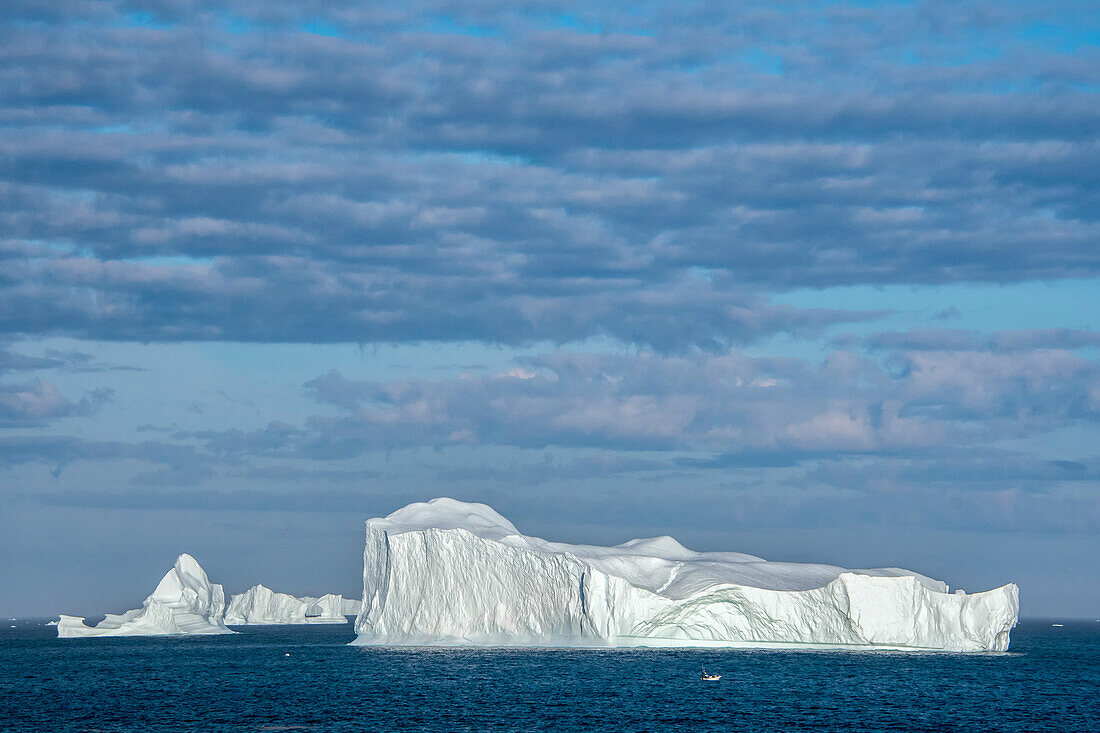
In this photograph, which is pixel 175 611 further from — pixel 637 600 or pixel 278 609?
pixel 637 600

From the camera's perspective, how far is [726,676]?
56500 mm

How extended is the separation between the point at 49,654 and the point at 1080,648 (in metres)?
81.5

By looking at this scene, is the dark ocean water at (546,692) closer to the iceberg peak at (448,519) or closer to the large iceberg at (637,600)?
the large iceberg at (637,600)

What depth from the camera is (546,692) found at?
162 ft

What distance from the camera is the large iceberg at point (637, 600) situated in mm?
61281

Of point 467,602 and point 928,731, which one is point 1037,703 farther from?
point 467,602

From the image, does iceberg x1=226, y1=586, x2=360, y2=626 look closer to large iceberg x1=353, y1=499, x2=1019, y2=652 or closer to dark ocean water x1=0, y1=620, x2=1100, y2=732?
dark ocean water x1=0, y1=620, x2=1100, y2=732

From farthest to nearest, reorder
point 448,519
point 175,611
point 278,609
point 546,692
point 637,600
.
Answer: point 278,609 < point 175,611 < point 448,519 < point 637,600 < point 546,692

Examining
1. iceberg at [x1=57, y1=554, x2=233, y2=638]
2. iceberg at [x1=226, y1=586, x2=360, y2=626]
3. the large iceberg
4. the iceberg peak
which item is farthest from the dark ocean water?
iceberg at [x1=226, y1=586, x2=360, y2=626]

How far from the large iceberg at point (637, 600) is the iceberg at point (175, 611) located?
3356 centimetres

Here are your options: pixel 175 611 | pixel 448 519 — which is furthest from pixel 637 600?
pixel 175 611

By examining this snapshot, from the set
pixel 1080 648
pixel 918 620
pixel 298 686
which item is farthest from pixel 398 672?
pixel 1080 648

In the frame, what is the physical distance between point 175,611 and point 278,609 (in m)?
36.3

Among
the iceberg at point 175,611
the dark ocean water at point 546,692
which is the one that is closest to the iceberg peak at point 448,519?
the dark ocean water at point 546,692
